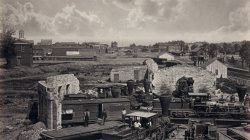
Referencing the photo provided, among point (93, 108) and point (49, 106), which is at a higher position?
point (49, 106)

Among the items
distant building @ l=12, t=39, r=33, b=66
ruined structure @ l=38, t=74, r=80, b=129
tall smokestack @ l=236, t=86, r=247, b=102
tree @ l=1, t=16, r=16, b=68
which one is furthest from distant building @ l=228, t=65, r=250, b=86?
tree @ l=1, t=16, r=16, b=68

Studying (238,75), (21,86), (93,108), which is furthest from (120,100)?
(238,75)

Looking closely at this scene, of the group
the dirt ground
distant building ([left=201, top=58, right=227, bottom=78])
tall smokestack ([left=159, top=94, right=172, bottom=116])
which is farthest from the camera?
distant building ([left=201, top=58, right=227, bottom=78])

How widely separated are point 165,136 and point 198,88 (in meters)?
12.9

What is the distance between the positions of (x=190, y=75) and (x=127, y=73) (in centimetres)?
1056

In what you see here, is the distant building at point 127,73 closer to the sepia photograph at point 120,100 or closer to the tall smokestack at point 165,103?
the sepia photograph at point 120,100

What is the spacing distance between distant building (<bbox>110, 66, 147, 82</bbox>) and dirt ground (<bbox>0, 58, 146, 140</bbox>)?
102 inches

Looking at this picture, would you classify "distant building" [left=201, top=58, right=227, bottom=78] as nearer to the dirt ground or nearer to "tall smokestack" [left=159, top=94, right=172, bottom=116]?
the dirt ground

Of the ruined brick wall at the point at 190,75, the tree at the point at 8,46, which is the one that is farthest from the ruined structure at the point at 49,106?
the tree at the point at 8,46

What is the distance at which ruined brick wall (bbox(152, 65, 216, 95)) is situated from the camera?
98.0 feet

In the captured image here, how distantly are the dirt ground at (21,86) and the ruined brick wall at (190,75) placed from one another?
10811 millimetres

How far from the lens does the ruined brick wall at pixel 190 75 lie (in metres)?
29.9

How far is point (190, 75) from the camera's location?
97.7ft

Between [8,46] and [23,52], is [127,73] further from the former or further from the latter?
[8,46]
